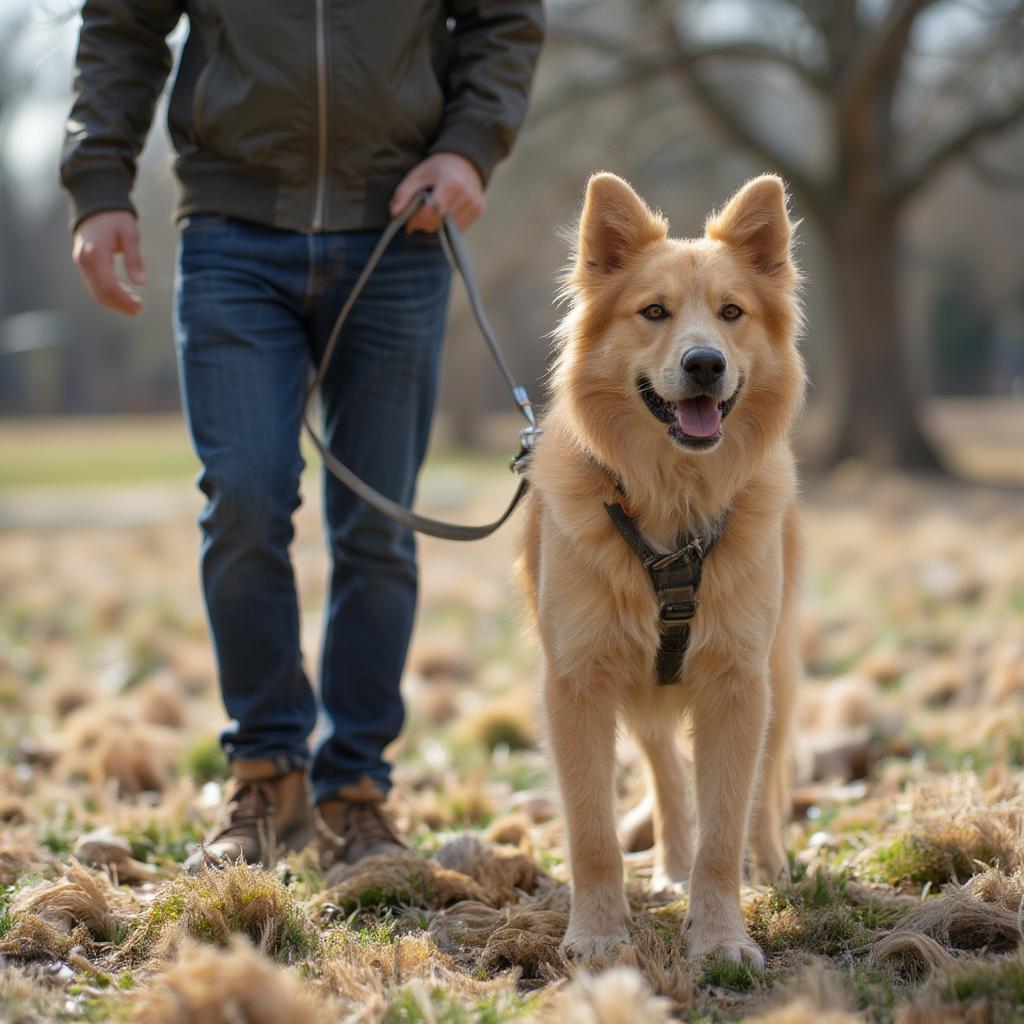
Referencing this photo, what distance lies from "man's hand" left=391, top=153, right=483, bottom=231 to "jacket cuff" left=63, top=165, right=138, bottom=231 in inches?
31.0

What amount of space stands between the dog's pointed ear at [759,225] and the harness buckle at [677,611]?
3.33 ft

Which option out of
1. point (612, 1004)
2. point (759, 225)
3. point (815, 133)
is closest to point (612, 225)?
point (759, 225)

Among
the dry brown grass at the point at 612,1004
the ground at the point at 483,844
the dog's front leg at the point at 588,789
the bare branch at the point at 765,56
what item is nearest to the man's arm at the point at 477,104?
the ground at the point at 483,844

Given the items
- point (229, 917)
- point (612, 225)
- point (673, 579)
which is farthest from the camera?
point (612, 225)

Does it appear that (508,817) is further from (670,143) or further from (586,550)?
(670,143)

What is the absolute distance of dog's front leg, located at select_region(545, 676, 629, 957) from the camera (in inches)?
114

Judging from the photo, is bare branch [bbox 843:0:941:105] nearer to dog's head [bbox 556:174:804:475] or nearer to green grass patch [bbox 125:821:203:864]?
dog's head [bbox 556:174:804:475]

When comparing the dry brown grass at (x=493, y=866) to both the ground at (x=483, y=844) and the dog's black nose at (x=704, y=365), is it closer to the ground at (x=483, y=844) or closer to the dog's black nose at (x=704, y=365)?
the ground at (x=483, y=844)

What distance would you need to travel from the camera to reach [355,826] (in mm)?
3535

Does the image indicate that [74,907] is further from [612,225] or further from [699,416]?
[612,225]

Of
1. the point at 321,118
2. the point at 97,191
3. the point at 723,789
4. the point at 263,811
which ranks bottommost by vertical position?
the point at 263,811

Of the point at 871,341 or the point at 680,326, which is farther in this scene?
the point at 871,341

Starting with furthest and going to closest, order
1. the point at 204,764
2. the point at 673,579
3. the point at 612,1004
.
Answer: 1. the point at 204,764
2. the point at 673,579
3. the point at 612,1004

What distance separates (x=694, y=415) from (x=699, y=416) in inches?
0.5
